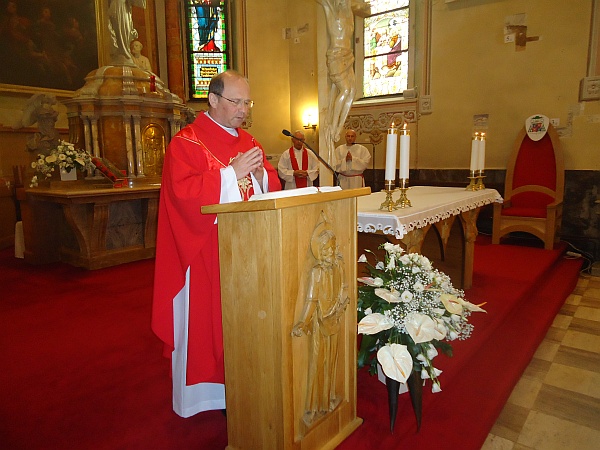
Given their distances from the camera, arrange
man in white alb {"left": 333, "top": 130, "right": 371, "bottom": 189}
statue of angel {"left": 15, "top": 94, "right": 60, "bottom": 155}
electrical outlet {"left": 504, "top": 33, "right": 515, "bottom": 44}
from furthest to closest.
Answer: man in white alb {"left": 333, "top": 130, "right": 371, "bottom": 189}, electrical outlet {"left": 504, "top": 33, "right": 515, "bottom": 44}, statue of angel {"left": 15, "top": 94, "right": 60, "bottom": 155}

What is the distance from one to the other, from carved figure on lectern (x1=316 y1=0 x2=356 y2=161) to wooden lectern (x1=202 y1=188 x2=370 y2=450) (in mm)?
2362

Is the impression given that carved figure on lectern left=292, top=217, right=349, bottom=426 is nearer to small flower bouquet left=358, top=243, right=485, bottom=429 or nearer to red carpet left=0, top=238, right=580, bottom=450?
small flower bouquet left=358, top=243, right=485, bottom=429

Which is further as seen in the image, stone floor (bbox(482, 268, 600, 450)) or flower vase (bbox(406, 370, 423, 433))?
stone floor (bbox(482, 268, 600, 450))

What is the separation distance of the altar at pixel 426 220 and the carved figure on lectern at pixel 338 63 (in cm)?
77

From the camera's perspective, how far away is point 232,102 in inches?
74.8

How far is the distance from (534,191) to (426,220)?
148 inches

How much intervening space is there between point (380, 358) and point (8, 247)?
664cm

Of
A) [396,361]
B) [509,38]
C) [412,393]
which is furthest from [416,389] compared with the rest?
[509,38]

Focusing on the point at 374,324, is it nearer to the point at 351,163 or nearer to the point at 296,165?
the point at 351,163

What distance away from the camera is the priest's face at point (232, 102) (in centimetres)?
188

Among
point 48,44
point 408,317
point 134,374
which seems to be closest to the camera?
point 408,317

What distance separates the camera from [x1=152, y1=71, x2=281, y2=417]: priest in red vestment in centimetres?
178

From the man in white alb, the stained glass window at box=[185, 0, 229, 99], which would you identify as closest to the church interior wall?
the stained glass window at box=[185, 0, 229, 99]

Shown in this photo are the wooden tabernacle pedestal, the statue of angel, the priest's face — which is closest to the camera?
the priest's face
